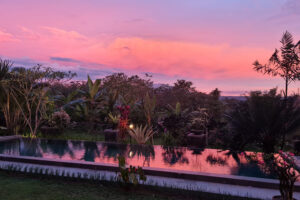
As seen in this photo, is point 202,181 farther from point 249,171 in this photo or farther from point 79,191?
point 79,191

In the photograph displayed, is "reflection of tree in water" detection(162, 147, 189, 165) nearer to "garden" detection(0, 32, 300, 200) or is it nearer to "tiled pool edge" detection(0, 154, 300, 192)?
"garden" detection(0, 32, 300, 200)

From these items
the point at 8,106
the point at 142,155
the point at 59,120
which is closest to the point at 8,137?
the point at 8,106

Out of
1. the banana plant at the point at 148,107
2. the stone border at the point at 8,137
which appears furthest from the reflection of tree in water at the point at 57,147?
the banana plant at the point at 148,107

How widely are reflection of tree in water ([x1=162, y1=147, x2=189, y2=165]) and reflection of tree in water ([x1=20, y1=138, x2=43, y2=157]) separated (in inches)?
140

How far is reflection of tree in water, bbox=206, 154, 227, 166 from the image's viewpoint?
7318 mm

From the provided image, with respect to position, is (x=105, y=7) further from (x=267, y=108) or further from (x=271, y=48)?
(x=267, y=108)

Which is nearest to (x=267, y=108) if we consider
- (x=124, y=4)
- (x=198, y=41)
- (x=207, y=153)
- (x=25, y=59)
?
(x=207, y=153)

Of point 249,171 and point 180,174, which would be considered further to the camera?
point 249,171

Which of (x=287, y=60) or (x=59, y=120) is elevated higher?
(x=287, y=60)

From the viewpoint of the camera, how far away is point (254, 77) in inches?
464

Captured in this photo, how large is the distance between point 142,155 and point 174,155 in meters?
0.91

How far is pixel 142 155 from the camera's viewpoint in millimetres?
8266

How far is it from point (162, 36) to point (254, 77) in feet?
13.8

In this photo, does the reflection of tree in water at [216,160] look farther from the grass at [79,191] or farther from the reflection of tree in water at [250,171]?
the grass at [79,191]
